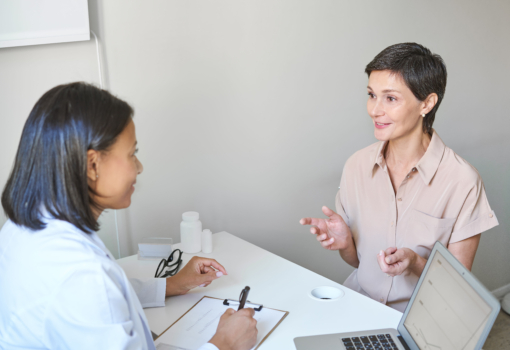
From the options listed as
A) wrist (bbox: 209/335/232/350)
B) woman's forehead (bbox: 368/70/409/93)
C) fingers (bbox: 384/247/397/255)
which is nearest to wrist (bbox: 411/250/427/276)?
fingers (bbox: 384/247/397/255)

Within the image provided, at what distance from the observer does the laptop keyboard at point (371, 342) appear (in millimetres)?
969

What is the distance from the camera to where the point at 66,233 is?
2.46ft

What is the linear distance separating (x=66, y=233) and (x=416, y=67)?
3.80 feet

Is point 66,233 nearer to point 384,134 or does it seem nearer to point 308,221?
point 308,221

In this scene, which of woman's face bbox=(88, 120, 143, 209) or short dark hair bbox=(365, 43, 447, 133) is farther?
short dark hair bbox=(365, 43, 447, 133)

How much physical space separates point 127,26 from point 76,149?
1004 mm

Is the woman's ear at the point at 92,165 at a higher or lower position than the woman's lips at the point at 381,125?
higher

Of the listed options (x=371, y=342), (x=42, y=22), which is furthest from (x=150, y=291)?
(x=42, y=22)

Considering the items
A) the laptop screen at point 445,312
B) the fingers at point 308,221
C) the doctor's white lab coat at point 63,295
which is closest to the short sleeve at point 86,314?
the doctor's white lab coat at point 63,295

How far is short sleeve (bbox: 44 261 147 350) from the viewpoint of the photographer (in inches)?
27.2

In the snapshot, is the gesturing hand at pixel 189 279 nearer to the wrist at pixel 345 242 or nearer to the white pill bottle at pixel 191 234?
the white pill bottle at pixel 191 234

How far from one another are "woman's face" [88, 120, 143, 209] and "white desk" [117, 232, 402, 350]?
0.42 meters

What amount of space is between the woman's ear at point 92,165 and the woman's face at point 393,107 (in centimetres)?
98

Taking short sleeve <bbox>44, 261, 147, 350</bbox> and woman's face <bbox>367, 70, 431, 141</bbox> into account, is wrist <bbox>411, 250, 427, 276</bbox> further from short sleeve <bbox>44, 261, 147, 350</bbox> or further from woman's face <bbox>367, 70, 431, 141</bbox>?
short sleeve <bbox>44, 261, 147, 350</bbox>
